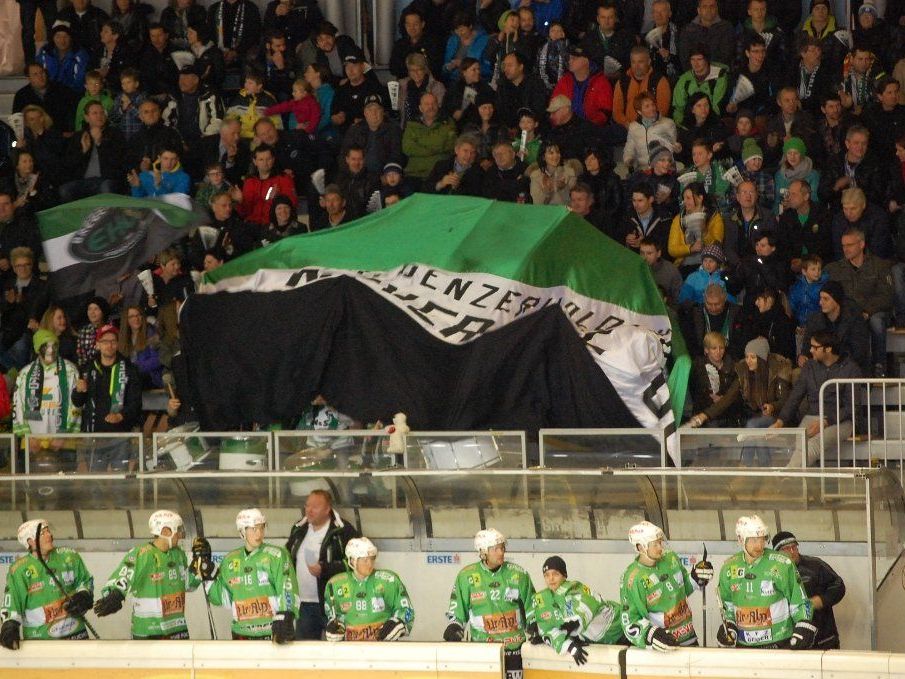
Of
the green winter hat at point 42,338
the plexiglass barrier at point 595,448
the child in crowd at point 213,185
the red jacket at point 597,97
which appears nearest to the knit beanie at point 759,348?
the plexiglass barrier at point 595,448

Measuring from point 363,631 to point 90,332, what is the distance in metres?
5.14

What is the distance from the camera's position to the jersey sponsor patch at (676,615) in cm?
1130

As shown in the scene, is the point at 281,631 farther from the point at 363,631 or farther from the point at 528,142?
the point at 528,142

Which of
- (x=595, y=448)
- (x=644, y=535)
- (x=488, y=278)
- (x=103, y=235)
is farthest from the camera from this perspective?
(x=103, y=235)

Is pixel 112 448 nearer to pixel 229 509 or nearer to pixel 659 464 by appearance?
pixel 229 509

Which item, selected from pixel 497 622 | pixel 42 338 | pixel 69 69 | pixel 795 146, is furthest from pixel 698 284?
pixel 69 69

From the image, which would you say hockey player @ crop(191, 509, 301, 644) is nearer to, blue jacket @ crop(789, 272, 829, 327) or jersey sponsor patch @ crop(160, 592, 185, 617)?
jersey sponsor patch @ crop(160, 592, 185, 617)

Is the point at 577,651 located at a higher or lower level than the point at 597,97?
lower

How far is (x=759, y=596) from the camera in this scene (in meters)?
11.3

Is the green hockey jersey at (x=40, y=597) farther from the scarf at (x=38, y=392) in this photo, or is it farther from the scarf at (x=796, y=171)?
the scarf at (x=796, y=171)

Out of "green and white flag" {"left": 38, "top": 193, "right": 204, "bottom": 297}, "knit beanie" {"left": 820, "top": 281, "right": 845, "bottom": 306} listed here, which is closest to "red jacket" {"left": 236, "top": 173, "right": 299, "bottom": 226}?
"green and white flag" {"left": 38, "top": 193, "right": 204, "bottom": 297}

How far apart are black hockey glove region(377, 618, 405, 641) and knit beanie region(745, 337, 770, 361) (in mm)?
4474

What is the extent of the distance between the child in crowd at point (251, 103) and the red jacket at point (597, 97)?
2.94 metres

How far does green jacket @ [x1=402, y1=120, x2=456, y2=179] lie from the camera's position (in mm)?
17359
